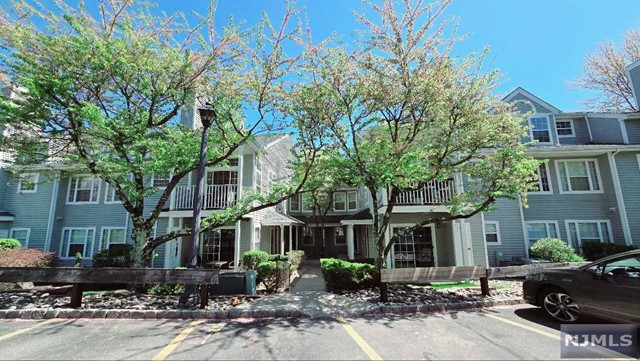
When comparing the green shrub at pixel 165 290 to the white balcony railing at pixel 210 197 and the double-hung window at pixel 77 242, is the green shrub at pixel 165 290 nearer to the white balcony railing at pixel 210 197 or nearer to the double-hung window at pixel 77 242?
the white balcony railing at pixel 210 197

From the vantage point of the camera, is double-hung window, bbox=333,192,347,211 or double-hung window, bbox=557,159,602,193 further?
double-hung window, bbox=333,192,347,211

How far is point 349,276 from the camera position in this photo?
9.33 metres

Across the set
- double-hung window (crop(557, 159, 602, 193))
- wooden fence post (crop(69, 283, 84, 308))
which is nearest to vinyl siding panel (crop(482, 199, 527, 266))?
double-hung window (crop(557, 159, 602, 193))

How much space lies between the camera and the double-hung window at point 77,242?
622 inches

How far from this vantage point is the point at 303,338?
521 cm

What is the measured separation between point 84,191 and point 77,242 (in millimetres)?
2937

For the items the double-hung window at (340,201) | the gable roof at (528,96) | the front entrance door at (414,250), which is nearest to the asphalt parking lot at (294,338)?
the front entrance door at (414,250)

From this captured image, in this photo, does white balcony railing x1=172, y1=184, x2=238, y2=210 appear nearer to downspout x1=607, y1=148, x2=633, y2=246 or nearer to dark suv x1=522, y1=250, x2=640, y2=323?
dark suv x1=522, y1=250, x2=640, y2=323

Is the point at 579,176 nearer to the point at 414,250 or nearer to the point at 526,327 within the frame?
the point at 414,250

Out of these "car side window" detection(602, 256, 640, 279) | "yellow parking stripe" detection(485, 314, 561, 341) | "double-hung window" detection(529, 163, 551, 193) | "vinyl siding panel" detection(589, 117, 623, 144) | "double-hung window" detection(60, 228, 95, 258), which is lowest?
"yellow parking stripe" detection(485, 314, 561, 341)

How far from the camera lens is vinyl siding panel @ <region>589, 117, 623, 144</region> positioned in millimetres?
15508

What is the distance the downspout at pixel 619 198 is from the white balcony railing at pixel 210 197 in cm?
1913

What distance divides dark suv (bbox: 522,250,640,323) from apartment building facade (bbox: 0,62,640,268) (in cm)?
661

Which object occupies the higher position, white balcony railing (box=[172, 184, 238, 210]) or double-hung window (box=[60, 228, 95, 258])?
white balcony railing (box=[172, 184, 238, 210])
